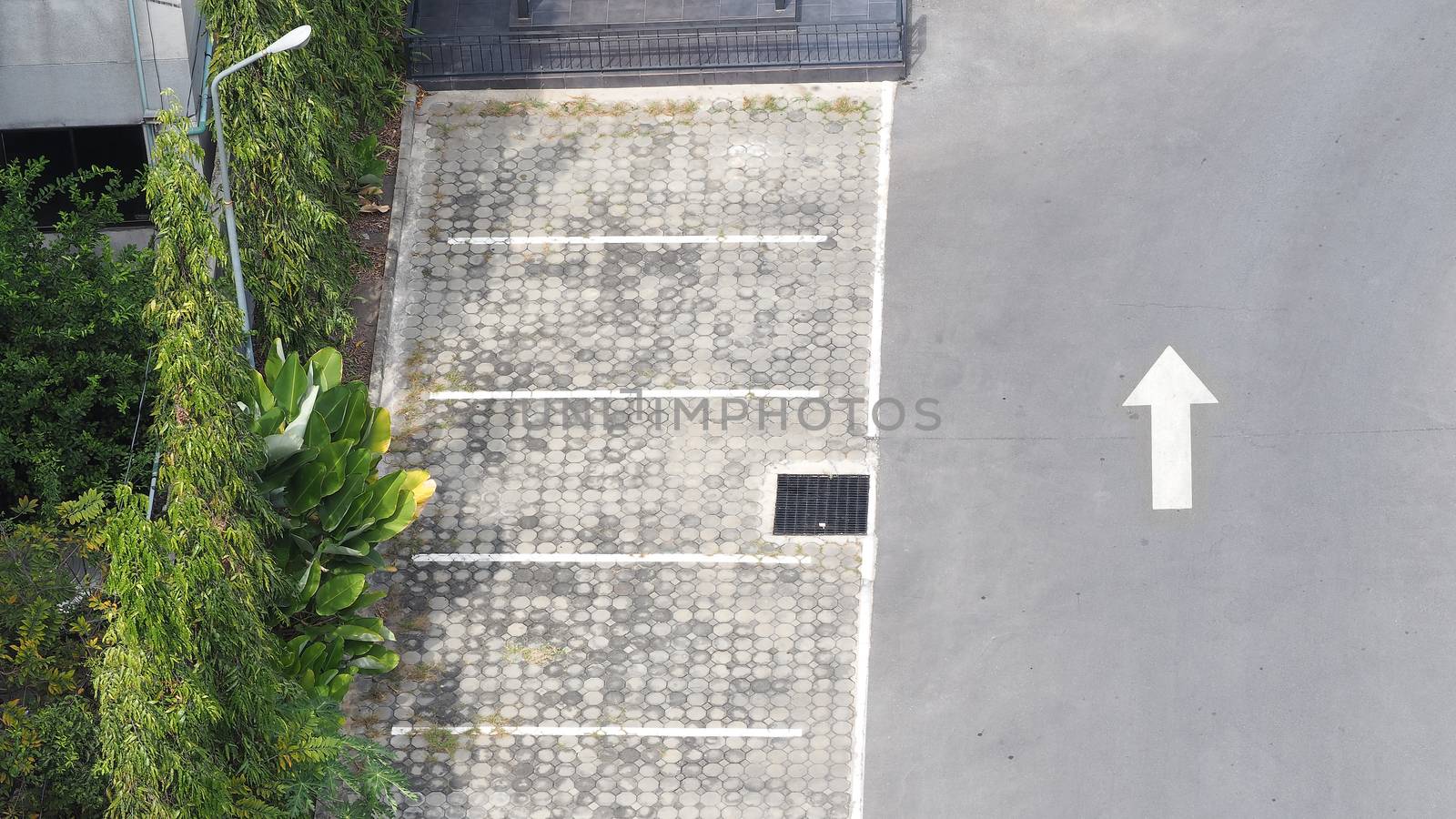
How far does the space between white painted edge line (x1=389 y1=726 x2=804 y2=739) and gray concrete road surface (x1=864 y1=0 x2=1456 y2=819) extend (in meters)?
1.19

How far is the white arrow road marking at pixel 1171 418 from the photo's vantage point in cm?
2211

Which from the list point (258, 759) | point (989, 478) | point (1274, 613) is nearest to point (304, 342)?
point (258, 759)

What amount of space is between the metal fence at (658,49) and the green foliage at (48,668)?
8.41 m

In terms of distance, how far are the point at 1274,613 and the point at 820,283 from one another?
638cm

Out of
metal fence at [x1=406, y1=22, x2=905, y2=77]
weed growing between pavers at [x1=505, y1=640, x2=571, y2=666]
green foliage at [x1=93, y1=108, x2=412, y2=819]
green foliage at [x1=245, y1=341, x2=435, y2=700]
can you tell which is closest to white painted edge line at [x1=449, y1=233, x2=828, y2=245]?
metal fence at [x1=406, y1=22, x2=905, y2=77]

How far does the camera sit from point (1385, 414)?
73.6 ft

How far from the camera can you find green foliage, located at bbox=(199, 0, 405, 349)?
2175 centimetres

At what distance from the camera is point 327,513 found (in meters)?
20.5

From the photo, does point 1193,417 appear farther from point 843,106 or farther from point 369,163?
point 369,163

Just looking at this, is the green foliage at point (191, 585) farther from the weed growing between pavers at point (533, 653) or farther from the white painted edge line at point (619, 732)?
the weed growing between pavers at point (533, 653)

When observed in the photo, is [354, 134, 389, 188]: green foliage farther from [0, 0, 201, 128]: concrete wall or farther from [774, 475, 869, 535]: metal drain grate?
[774, 475, 869, 535]: metal drain grate

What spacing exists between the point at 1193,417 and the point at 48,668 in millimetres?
12000

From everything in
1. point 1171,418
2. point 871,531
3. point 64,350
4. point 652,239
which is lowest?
point 871,531

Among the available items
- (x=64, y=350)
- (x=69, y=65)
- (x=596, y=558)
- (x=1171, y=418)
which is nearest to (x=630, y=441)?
(x=596, y=558)
